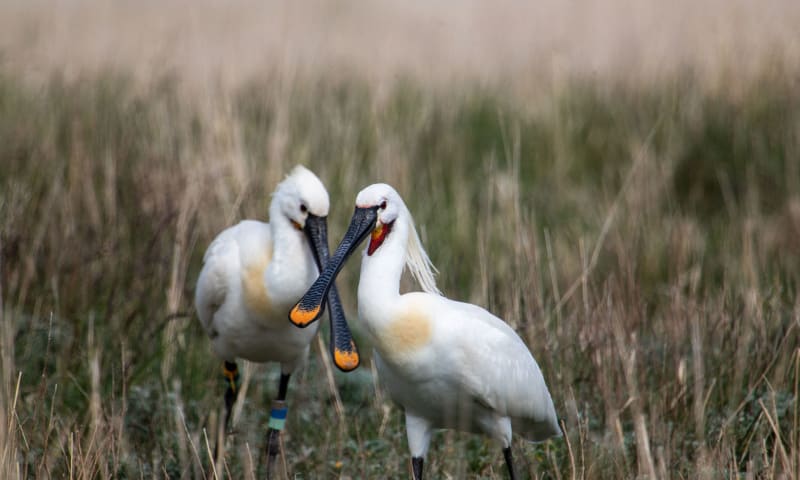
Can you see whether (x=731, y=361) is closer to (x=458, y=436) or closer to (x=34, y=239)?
(x=458, y=436)

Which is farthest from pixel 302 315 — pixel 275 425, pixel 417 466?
pixel 275 425

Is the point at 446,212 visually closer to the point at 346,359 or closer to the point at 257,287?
the point at 257,287

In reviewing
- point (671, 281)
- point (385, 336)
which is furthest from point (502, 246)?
point (385, 336)

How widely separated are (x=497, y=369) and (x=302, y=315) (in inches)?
26.0

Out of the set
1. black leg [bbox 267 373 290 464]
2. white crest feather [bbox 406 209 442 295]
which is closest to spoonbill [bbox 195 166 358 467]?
black leg [bbox 267 373 290 464]

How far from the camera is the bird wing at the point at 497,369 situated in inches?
131

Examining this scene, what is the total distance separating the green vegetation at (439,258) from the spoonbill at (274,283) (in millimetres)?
296

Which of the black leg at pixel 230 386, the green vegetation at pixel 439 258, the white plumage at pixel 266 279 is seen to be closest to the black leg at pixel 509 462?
the green vegetation at pixel 439 258

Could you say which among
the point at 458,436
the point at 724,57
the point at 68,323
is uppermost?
the point at 724,57

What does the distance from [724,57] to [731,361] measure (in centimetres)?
396

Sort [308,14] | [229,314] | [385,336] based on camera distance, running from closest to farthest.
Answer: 1. [385,336]
2. [229,314]
3. [308,14]

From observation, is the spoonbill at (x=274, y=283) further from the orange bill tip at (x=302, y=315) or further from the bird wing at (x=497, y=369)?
the bird wing at (x=497, y=369)

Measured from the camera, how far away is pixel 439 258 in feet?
18.6

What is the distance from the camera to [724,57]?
25.1ft
